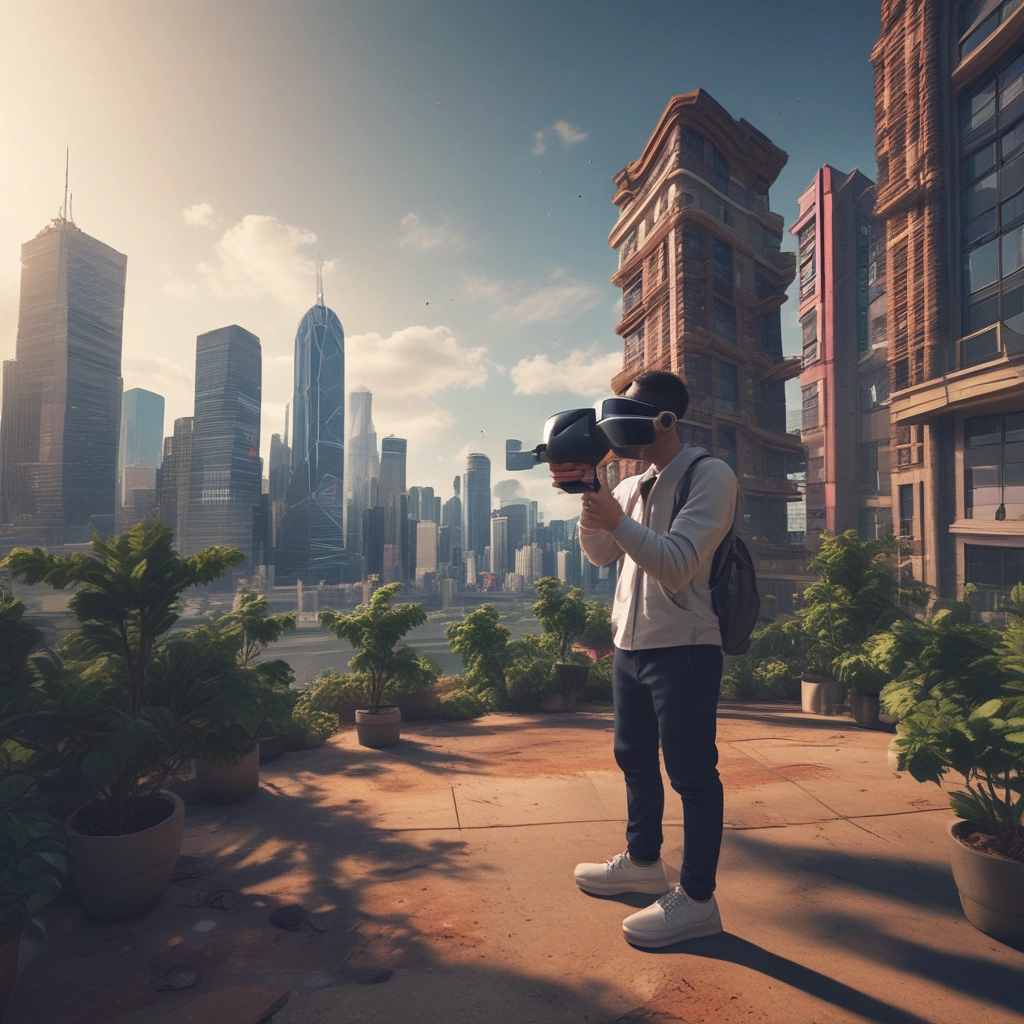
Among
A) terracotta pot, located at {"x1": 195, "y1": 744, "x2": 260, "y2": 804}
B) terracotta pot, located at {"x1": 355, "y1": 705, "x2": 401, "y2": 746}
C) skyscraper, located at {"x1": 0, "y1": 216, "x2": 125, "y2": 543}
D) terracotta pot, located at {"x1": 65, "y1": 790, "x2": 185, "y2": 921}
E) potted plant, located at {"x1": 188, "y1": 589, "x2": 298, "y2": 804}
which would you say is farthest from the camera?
skyscraper, located at {"x1": 0, "y1": 216, "x2": 125, "y2": 543}

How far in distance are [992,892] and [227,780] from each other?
15.8 ft

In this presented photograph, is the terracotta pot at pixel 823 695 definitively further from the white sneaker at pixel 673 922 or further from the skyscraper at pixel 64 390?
the skyscraper at pixel 64 390

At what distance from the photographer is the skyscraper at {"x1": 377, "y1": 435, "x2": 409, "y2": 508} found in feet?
574

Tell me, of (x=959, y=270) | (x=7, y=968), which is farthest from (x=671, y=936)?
(x=959, y=270)

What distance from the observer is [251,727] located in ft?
9.08

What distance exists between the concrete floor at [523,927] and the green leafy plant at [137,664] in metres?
0.68

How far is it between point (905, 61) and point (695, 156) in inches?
375

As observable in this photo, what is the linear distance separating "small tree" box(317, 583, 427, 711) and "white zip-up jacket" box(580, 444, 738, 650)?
5.12 metres

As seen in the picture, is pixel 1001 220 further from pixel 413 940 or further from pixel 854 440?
pixel 854 440

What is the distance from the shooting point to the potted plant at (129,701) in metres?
2.50

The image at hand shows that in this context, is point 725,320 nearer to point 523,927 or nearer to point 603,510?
point 603,510

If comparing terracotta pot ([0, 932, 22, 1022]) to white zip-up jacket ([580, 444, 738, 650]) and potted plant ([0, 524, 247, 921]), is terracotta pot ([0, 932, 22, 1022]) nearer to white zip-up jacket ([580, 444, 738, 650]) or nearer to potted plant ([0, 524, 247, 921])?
potted plant ([0, 524, 247, 921])

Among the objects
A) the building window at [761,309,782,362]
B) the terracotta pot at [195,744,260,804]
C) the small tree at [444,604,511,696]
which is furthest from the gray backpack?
the building window at [761,309,782,362]

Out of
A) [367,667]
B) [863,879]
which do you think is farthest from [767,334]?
[863,879]
